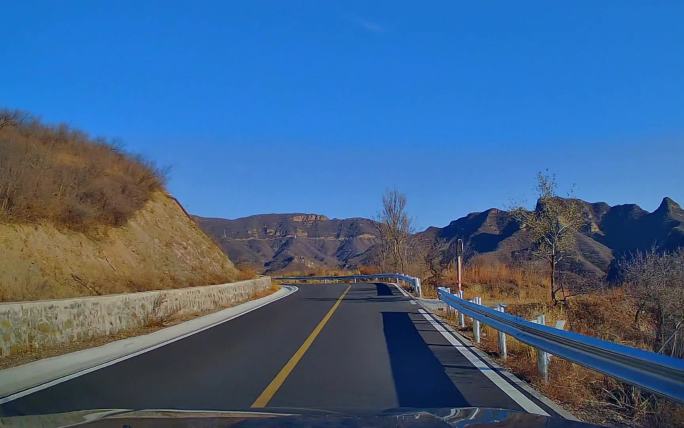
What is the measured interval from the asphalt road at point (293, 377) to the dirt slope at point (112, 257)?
6.62 metres

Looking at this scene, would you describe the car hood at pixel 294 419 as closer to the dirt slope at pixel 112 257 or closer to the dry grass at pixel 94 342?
the dry grass at pixel 94 342

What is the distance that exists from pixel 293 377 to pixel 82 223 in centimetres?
1723

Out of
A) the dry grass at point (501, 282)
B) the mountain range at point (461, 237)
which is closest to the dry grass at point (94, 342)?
the mountain range at point (461, 237)

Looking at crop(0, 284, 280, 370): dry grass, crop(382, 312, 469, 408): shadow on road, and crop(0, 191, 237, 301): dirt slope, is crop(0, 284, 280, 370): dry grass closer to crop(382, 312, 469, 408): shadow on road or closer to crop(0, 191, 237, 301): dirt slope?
crop(0, 191, 237, 301): dirt slope

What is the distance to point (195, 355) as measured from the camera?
12.3 meters

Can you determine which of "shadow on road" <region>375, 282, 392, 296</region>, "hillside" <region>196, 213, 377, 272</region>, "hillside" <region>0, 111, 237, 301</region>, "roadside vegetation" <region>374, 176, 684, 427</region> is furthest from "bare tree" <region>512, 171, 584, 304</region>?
"hillside" <region>196, 213, 377, 272</region>

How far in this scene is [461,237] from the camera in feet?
196

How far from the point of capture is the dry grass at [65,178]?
2100cm

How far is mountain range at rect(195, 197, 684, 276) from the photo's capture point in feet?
123

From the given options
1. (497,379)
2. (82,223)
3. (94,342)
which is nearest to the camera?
(497,379)

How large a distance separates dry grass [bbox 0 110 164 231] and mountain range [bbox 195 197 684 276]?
13.4 meters

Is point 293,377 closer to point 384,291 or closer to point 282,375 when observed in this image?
point 282,375

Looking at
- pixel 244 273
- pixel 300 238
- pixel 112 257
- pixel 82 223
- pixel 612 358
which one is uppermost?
pixel 300 238

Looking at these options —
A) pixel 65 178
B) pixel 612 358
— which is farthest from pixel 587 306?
pixel 65 178
